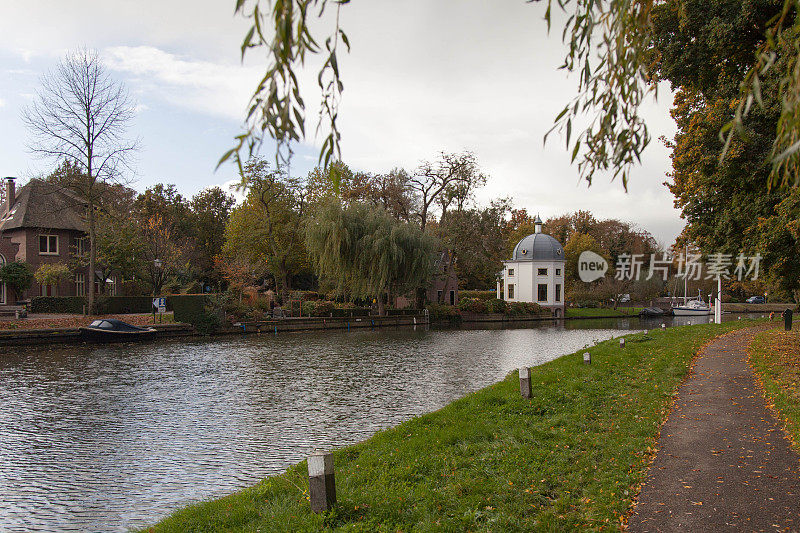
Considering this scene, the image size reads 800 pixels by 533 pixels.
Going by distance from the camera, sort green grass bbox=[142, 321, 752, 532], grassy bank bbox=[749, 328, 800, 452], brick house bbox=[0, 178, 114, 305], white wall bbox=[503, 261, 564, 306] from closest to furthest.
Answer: green grass bbox=[142, 321, 752, 532] < grassy bank bbox=[749, 328, 800, 452] < brick house bbox=[0, 178, 114, 305] < white wall bbox=[503, 261, 564, 306]

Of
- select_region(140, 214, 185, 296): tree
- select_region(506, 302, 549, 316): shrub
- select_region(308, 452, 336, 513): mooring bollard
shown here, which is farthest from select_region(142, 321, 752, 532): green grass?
select_region(506, 302, 549, 316): shrub

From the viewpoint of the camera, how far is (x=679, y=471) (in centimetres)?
571

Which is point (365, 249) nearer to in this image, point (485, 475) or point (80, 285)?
point (80, 285)

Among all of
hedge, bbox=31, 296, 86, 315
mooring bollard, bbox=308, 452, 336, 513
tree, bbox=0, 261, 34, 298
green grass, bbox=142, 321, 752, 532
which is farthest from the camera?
tree, bbox=0, 261, 34, 298

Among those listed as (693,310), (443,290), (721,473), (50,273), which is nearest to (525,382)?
(721,473)

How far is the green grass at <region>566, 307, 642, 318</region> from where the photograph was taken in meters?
57.3

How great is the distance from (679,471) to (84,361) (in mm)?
21242

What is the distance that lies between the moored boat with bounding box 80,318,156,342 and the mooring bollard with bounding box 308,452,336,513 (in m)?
26.0

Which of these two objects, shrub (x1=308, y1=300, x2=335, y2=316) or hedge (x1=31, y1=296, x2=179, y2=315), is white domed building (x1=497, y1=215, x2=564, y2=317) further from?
A: hedge (x1=31, y1=296, x2=179, y2=315)

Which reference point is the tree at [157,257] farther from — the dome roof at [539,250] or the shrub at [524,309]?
the dome roof at [539,250]

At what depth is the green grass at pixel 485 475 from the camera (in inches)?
197

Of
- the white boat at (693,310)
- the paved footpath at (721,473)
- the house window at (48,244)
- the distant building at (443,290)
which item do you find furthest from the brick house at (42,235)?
the white boat at (693,310)

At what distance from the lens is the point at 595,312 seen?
59.5 m

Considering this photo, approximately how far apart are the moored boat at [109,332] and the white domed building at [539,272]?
3812cm
